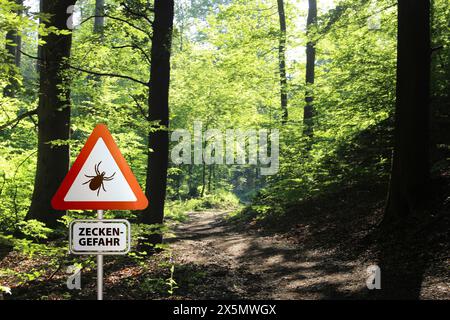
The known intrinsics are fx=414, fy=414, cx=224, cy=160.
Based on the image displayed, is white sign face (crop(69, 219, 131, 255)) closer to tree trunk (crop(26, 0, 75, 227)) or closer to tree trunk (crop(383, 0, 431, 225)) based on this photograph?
tree trunk (crop(383, 0, 431, 225))

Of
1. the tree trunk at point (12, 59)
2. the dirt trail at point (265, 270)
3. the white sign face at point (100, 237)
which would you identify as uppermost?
the tree trunk at point (12, 59)

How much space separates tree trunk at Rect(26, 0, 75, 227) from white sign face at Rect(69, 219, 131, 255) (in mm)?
7071

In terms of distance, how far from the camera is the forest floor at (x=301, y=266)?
672cm

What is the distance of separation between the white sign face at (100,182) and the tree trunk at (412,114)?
674cm

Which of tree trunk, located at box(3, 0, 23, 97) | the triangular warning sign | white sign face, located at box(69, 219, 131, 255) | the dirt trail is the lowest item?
the dirt trail

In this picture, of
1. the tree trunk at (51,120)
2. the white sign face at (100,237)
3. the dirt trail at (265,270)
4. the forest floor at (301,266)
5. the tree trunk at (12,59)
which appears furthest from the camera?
the tree trunk at (51,120)

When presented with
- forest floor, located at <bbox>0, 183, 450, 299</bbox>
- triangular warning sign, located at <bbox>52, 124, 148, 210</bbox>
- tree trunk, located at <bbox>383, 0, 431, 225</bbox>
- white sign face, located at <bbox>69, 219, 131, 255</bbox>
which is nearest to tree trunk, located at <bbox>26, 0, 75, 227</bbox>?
forest floor, located at <bbox>0, 183, 450, 299</bbox>

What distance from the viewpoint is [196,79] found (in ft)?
101

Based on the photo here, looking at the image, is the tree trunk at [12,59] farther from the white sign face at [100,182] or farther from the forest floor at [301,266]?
the forest floor at [301,266]

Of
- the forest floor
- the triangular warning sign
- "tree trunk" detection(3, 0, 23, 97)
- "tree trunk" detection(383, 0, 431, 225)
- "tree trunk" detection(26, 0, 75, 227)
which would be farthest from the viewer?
"tree trunk" detection(26, 0, 75, 227)

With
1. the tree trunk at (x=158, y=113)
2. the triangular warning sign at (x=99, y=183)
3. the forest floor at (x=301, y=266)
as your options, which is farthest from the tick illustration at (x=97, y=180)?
the tree trunk at (x=158, y=113)

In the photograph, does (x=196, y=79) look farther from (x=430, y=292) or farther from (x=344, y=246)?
(x=430, y=292)

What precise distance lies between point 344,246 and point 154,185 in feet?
16.1

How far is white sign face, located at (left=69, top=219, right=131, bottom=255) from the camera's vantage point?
Result: 368 centimetres
